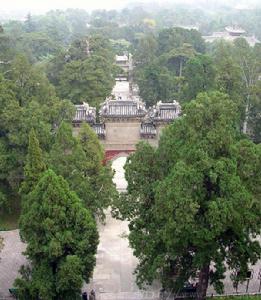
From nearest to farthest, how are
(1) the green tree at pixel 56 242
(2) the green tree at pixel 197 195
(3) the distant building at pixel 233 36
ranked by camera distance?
(2) the green tree at pixel 197 195, (1) the green tree at pixel 56 242, (3) the distant building at pixel 233 36

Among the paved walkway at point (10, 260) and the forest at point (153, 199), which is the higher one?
the forest at point (153, 199)

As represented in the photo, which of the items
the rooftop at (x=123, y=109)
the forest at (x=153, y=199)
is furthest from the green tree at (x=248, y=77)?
the forest at (x=153, y=199)

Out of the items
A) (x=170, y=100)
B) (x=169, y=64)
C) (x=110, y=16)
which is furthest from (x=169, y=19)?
(x=170, y=100)

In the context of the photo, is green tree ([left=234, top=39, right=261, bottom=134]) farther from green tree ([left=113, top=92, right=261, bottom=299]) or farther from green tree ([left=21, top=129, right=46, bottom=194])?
green tree ([left=21, top=129, right=46, bottom=194])

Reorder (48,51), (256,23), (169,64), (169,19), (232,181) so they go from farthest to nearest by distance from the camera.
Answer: (169,19)
(256,23)
(48,51)
(169,64)
(232,181)

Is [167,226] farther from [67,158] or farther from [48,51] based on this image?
[48,51]

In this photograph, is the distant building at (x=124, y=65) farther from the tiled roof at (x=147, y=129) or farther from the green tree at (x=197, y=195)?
the green tree at (x=197, y=195)
